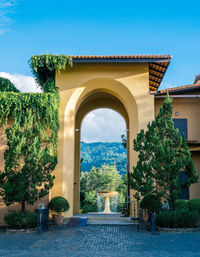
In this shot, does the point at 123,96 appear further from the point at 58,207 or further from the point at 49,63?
the point at 58,207

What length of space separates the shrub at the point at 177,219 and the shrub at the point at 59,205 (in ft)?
15.3

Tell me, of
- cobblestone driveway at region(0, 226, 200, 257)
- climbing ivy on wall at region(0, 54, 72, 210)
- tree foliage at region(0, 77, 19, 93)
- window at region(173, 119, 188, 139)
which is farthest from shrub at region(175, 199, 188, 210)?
tree foliage at region(0, 77, 19, 93)

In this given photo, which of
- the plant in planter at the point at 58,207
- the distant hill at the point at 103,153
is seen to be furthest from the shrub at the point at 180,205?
the distant hill at the point at 103,153

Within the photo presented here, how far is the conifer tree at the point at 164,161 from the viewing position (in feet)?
39.0

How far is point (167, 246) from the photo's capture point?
8805mm

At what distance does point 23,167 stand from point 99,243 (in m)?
4.88

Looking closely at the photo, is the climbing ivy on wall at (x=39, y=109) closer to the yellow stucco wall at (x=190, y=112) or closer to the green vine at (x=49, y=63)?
the green vine at (x=49, y=63)

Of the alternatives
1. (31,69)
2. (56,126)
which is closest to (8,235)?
(56,126)

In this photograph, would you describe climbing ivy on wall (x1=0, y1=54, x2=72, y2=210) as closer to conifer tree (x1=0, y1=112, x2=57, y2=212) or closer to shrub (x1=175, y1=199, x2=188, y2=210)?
conifer tree (x1=0, y1=112, x2=57, y2=212)

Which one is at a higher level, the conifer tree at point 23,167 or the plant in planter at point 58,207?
the conifer tree at point 23,167

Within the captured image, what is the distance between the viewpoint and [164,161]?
12.0 meters

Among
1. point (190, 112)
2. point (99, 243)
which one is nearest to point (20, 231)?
point (99, 243)

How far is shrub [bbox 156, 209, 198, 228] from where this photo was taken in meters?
11.6

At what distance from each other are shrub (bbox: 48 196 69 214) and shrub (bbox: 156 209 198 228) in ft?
15.3
